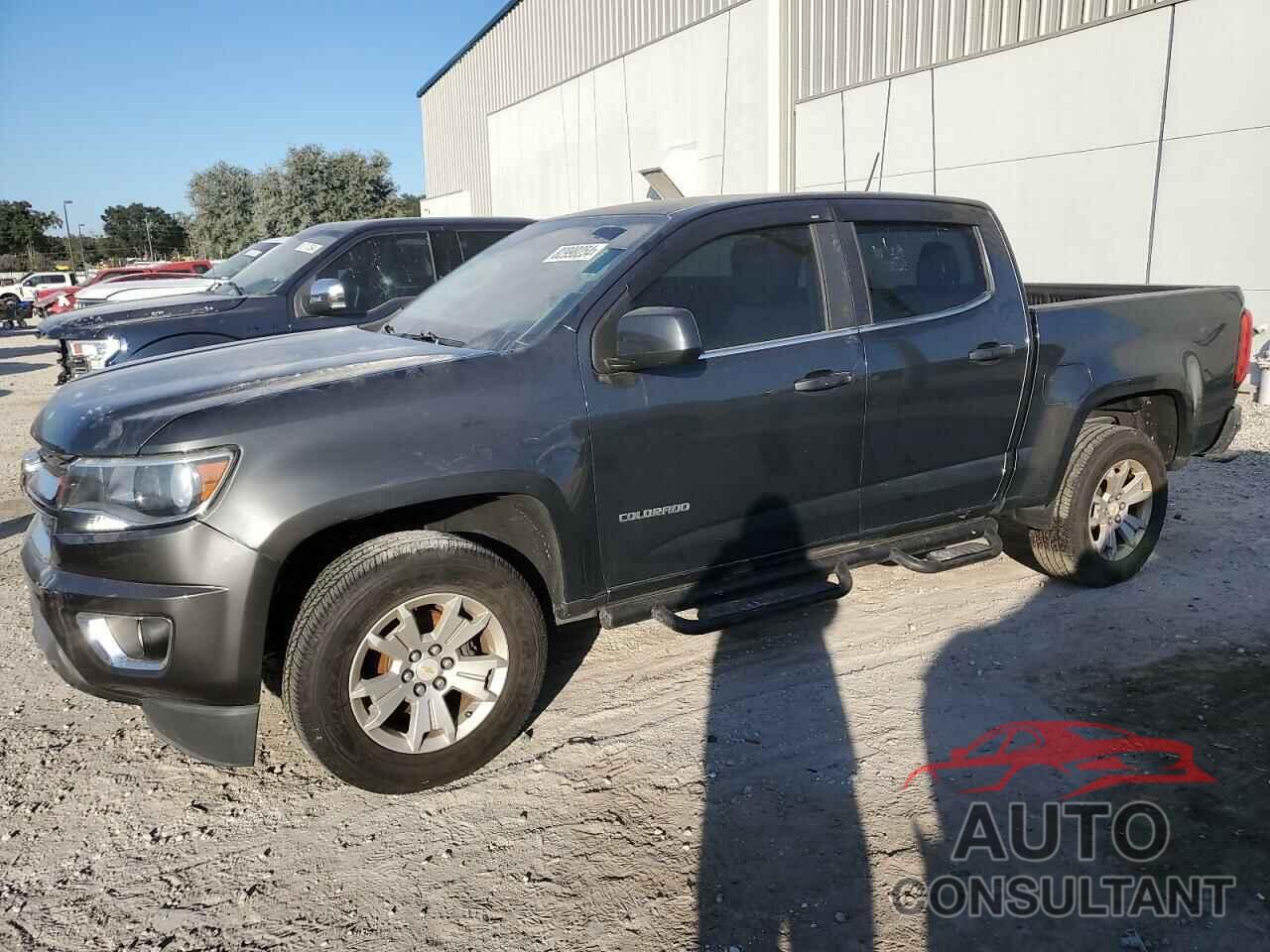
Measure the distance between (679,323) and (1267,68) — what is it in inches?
395

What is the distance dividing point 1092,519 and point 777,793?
2.57 metres

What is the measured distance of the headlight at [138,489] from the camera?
258 cm

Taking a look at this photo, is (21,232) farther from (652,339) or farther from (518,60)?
(652,339)

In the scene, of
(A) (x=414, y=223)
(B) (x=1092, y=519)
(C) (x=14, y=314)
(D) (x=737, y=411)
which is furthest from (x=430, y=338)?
(C) (x=14, y=314)

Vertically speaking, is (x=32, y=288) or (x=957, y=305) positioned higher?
(x=32, y=288)

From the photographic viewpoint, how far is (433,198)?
38312 mm

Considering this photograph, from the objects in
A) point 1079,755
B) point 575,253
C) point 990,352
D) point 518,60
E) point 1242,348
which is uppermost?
point 518,60

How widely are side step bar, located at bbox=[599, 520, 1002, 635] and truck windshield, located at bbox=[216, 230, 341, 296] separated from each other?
15.9 ft

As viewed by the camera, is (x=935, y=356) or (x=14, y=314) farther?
(x=14, y=314)

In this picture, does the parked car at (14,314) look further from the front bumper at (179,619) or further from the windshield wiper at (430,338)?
the front bumper at (179,619)

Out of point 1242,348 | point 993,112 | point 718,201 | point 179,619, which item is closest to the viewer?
point 179,619

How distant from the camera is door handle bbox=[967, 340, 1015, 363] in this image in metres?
3.99

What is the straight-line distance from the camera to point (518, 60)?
28469mm

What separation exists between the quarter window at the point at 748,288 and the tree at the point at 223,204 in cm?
4833
